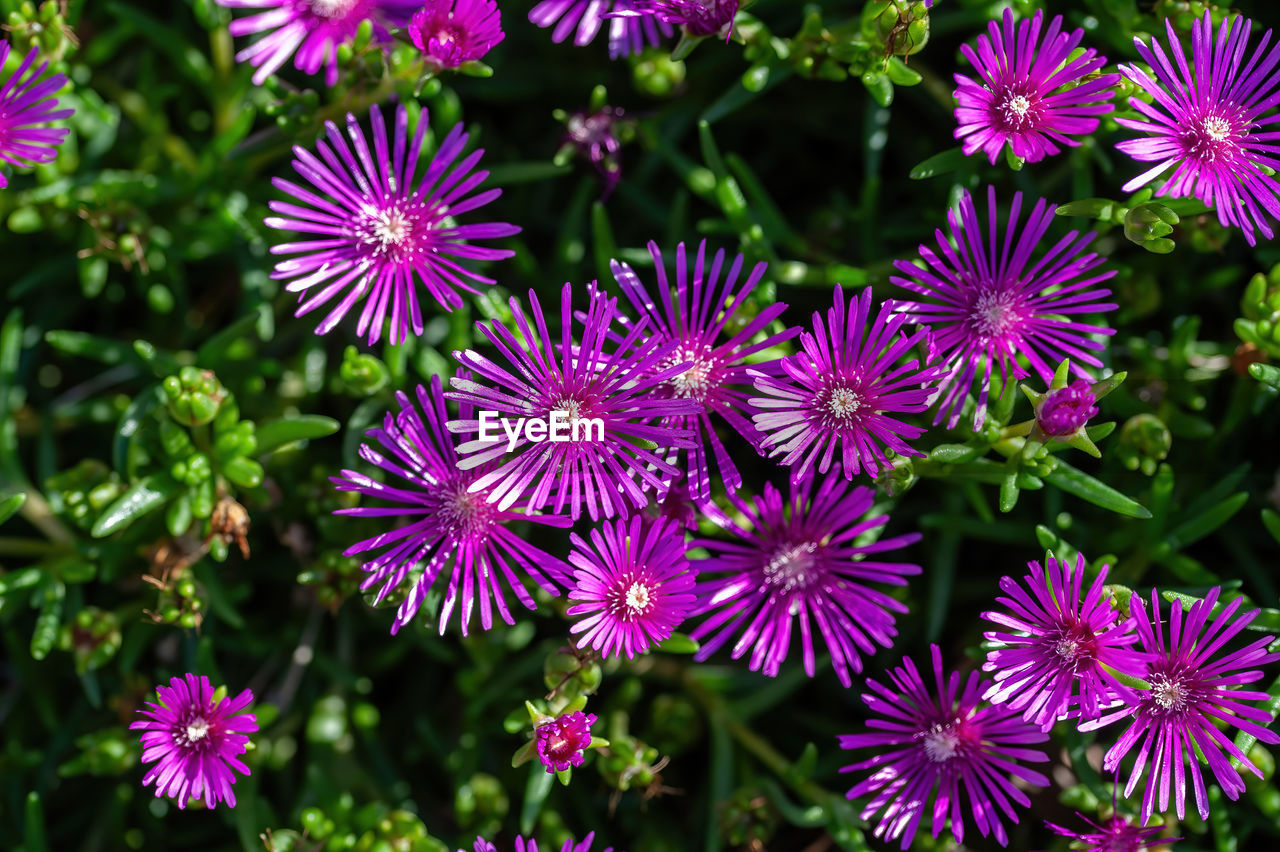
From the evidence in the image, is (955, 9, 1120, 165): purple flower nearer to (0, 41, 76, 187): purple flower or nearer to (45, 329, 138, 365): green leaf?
(0, 41, 76, 187): purple flower

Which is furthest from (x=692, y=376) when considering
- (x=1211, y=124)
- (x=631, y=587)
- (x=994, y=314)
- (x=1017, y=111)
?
(x=1211, y=124)

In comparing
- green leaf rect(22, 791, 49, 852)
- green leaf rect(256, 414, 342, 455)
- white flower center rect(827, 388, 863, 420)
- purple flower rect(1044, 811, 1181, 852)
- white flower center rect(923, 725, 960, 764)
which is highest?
white flower center rect(827, 388, 863, 420)

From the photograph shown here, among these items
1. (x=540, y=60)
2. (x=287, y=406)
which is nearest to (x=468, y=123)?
(x=540, y=60)

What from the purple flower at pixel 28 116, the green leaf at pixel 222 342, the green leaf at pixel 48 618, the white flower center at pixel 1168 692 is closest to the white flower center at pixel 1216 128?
the white flower center at pixel 1168 692

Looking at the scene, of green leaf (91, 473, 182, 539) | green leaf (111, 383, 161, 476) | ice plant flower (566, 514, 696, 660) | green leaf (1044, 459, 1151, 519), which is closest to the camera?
ice plant flower (566, 514, 696, 660)

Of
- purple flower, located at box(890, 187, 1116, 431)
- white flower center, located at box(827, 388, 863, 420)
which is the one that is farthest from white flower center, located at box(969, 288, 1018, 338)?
white flower center, located at box(827, 388, 863, 420)

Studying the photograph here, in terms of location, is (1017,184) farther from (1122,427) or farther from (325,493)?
(325,493)

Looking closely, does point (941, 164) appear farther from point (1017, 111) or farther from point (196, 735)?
point (196, 735)
